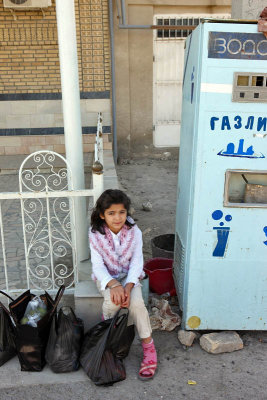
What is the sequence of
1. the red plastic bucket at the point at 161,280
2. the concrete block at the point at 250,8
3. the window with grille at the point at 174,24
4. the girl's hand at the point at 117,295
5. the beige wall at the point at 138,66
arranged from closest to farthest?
1. the girl's hand at the point at 117,295
2. the concrete block at the point at 250,8
3. the red plastic bucket at the point at 161,280
4. the beige wall at the point at 138,66
5. the window with grille at the point at 174,24

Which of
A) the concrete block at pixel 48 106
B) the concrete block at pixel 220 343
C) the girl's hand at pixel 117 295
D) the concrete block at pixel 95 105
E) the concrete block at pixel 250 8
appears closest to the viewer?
the girl's hand at pixel 117 295

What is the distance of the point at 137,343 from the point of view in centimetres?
296

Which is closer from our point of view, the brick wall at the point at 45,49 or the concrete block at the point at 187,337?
the concrete block at the point at 187,337

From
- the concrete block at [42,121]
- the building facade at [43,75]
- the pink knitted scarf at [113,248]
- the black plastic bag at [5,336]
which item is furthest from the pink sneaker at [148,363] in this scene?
the concrete block at [42,121]

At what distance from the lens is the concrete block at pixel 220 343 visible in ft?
9.24

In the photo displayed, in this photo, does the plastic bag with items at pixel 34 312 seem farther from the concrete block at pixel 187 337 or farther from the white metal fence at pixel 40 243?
the concrete block at pixel 187 337

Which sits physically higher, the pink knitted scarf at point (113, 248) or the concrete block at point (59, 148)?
the pink knitted scarf at point (113, 248)

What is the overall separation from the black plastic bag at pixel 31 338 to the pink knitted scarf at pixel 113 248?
0.46m

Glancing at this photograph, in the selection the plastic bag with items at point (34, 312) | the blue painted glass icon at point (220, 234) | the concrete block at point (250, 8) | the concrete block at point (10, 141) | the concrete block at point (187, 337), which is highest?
the concrete block at point (250, 8)

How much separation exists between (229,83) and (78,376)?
2.17m

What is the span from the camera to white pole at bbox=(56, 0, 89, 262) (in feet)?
9.84

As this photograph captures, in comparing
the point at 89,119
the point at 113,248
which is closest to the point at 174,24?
the point at 89,119

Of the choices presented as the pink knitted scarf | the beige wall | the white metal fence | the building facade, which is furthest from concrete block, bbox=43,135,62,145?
the pink knitted scarf

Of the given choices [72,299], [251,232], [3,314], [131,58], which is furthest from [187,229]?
[131,58]
